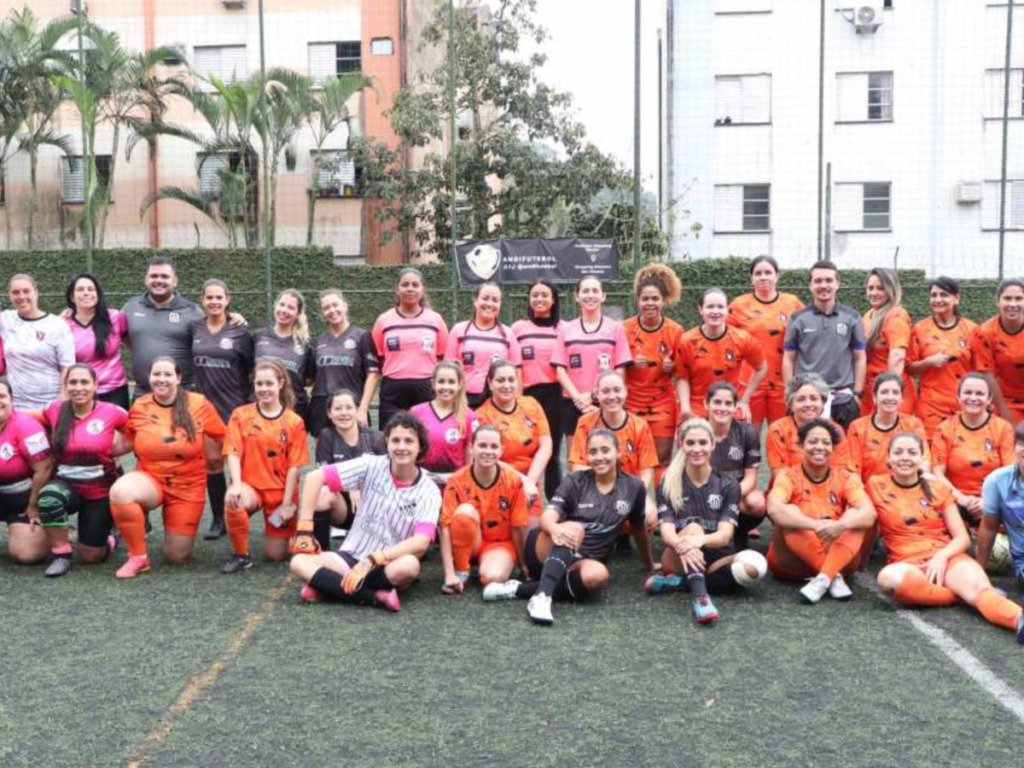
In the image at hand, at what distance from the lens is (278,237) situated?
764 inches

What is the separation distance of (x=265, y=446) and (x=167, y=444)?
527 millimetres

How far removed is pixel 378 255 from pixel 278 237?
1.84 metres

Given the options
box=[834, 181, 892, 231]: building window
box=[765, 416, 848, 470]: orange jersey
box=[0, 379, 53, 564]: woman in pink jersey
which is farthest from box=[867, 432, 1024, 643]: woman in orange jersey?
box=[834, 181, 892, 231]: building window

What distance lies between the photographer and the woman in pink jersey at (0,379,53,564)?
18.7ft

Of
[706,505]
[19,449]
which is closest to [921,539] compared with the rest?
[706,505]

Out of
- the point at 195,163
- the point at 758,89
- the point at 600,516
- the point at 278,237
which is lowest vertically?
the point at 600,516

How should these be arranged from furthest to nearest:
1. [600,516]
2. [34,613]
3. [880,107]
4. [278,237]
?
1. [880,107]
2. [278,237]
3. [600,516]
4. [34,613]

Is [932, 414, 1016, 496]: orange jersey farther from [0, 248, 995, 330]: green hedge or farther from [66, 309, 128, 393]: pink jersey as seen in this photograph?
[0, 248, 995, 330]: green hedge

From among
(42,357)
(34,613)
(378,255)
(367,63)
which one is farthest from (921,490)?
(367,63)

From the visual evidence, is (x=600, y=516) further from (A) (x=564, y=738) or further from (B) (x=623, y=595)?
(A) (x=564, y=738)

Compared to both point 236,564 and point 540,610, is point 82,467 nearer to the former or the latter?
point 236,564

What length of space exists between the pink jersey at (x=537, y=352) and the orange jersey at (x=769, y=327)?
3.89 ft

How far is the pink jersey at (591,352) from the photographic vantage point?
6.31m

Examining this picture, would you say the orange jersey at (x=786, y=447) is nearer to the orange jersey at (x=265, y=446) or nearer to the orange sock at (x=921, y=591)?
the orange sock at (x=921, y=591)
